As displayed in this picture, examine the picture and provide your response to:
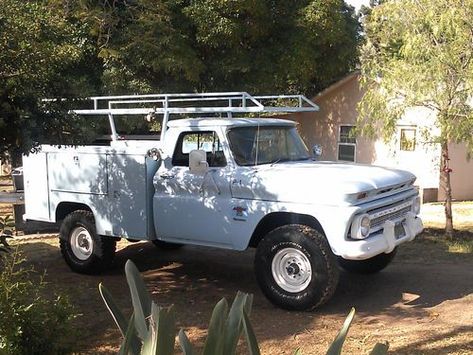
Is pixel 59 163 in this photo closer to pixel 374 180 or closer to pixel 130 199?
pixel 130 199

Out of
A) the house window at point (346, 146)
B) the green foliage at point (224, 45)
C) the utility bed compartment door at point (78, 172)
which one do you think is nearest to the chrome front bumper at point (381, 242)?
the utility bed compartment door at point (78, 172)

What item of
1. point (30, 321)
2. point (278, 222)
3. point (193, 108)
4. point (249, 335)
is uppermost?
point (193, 108)

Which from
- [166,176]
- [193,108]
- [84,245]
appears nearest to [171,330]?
[166,176]

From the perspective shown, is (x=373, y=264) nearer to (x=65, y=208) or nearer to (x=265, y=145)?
(x=265, y=145)

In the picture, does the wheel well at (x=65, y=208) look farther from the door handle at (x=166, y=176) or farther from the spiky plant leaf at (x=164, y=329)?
the spiky plant leaf at (x=164, y=329)

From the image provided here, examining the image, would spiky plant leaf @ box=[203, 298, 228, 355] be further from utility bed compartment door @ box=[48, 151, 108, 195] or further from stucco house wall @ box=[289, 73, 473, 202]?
stucco house wall @ box=[289, 73, 473, 202]

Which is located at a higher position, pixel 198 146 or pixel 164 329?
pixel 198 146

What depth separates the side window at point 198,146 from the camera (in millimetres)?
6471

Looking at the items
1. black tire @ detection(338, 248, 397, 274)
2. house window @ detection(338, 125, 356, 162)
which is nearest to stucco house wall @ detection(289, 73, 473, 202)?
house window @ detection(338, 125, 356, 162)

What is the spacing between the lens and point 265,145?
21.8 ft

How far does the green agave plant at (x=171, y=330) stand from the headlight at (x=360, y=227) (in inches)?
128

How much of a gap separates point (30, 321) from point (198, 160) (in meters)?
2.73

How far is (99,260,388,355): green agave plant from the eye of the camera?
188 centimetres

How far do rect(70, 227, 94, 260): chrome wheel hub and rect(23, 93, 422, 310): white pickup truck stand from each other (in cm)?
1
